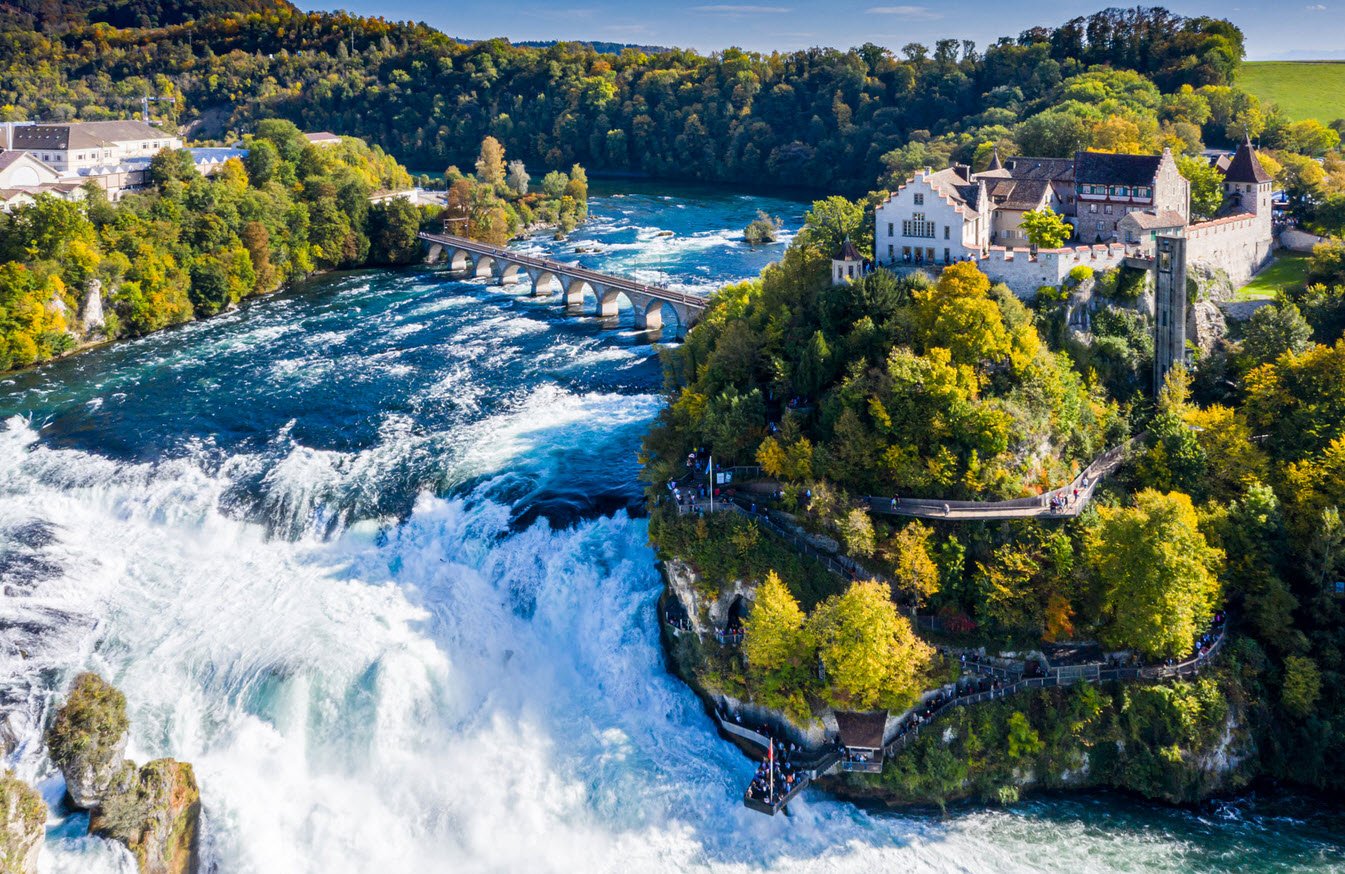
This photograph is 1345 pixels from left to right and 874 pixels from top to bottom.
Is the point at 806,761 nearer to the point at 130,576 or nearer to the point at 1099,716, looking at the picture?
the point at 1099,716

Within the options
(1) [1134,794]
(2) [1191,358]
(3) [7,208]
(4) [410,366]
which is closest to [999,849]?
(1) [1134,794]

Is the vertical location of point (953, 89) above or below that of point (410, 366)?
above

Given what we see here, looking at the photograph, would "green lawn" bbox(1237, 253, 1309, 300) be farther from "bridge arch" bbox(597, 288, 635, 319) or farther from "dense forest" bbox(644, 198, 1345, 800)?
"bridge arch" bbox(597, 288, 635, 319)

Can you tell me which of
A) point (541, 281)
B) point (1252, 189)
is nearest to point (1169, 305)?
point (1252, 189)

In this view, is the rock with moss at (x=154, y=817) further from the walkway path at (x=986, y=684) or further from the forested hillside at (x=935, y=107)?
the forested hillside at (x=935, y=107)

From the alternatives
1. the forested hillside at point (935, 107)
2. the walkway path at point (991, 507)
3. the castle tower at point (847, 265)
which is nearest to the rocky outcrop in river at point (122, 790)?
the walkway path at point (991, 507)

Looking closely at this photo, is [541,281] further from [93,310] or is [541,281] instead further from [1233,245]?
[1233,245]
